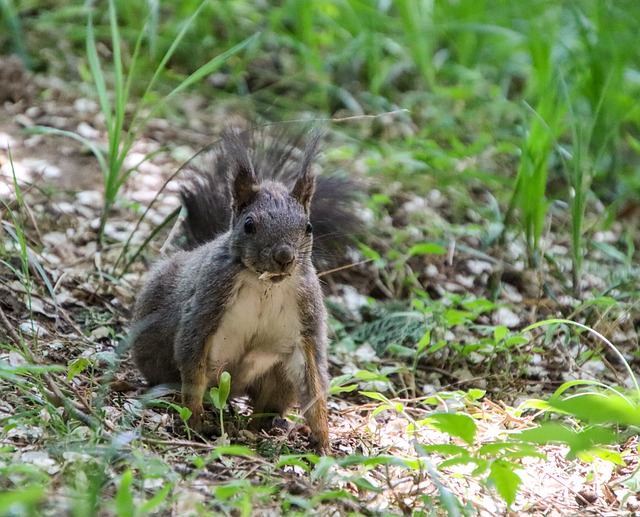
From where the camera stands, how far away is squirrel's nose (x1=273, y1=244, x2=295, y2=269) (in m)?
2.62

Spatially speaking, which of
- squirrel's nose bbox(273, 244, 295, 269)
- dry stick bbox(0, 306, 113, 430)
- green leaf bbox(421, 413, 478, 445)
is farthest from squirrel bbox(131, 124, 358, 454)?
green leaf bbox(421, 413, 478, 445)

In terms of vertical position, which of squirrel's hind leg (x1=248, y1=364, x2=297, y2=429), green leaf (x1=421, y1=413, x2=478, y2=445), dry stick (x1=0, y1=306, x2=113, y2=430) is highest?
green leaf (x1=421, y1=413, x2=478, y2=445)

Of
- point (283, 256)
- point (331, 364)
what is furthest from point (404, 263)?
point (283, 256)

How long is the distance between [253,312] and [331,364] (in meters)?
0.93

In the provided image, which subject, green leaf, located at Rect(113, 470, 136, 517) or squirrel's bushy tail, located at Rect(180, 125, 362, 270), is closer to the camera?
green leaf, located at Rect(113, 470, 136, 517)

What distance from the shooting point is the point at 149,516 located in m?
2.08

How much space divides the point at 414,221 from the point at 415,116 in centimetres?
128

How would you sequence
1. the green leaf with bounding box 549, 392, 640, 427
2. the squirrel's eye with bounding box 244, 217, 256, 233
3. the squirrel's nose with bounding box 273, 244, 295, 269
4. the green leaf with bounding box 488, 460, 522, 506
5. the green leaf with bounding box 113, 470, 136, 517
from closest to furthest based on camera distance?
the green leaf with bounding box 549, 392, 640, 427, the green leaf with bounding box 113, 470, 136, 517, the green leaf with bounding box 488, 460, 522, 506, the squirrel's nose with bounding box 273, 244, 295, 269, the squirrel's eye with bounding box 244, 217, 256, 233

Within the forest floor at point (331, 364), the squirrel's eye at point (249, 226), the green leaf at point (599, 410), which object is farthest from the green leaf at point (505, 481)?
the squirrel's eye at point (249, 226)

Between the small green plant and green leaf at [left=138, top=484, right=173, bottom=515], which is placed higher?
green leaf at [left=138, top=484, right=173, bottom=515]

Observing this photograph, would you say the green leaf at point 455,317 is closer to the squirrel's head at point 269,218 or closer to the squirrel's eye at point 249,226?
the squirrel's head at point 269,218

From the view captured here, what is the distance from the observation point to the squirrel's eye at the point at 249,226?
2746 millimetres

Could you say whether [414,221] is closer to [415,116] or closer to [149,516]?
[415,116]

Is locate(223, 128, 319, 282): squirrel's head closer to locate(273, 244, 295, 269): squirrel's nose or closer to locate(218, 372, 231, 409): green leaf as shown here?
locate(273, 244, 295, 269): squirrel's nose
